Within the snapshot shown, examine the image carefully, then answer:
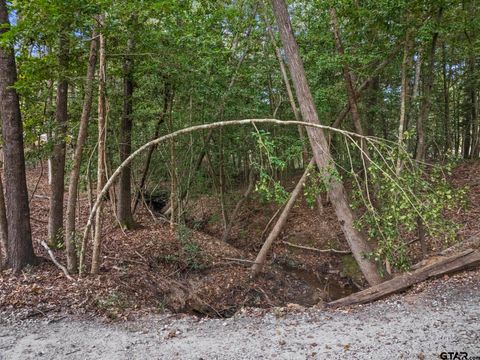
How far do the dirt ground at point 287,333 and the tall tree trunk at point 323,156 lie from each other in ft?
3.63

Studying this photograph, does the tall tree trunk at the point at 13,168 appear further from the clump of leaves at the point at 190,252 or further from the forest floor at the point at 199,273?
the clump of leaves at the point at 190,252

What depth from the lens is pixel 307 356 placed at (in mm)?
3461

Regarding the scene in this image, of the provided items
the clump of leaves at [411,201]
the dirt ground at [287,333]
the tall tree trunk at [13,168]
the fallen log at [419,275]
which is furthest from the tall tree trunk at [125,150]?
the fallen log at [419,275]

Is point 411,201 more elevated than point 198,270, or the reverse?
point 411,201

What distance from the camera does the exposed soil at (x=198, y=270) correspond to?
5262 mm

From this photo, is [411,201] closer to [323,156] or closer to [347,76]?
[323,156]

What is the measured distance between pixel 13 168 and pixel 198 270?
466 centimetres

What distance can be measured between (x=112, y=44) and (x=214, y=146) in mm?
5134

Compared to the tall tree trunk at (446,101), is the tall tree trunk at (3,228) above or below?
below

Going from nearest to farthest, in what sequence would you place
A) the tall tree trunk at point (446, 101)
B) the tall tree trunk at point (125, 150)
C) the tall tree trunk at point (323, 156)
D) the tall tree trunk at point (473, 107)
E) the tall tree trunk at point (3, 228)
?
1. the tall tree trunk at point (323, 156)
2. the tall tree trunk at point (3, 228)
3. the tall tree trunk at point (125, 150)
4. the tall tree trunk at point (473, 107)
5. the tall tree trunk at point (446, 101)

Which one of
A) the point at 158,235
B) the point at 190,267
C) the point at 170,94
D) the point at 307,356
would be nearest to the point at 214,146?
the point at 170,94

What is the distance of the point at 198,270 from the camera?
859cm

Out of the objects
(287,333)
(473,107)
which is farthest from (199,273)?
(473,107)

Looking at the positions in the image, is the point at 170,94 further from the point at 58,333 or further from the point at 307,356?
the point at 307,356
